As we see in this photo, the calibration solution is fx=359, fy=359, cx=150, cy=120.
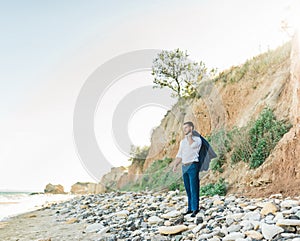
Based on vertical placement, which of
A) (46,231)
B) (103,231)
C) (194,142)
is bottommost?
(103,231)

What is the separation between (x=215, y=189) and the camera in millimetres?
8844

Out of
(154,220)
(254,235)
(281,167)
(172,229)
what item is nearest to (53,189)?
(281,167)

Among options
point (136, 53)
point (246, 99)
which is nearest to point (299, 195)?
point (246, 99)

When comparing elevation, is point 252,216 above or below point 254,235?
above

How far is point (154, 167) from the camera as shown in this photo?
663 inches

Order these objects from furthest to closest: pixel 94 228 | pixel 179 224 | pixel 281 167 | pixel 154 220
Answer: pixel 281 167 < pixel 94 228 < pixel 154 220 < pixel 179 224

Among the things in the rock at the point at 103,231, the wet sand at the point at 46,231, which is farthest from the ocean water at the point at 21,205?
the rock at the point at 103,231

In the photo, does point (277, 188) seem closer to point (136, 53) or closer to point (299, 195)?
point (299, 195)

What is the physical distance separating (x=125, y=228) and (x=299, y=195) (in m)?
3.30

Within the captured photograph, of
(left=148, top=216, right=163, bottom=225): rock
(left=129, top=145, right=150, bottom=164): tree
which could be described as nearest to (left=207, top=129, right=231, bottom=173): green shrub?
(left=148, top=216, right=163, bottom=225): rock

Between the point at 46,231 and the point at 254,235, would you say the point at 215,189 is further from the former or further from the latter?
the point at 254,235

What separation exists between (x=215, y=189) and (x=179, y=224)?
124 inches

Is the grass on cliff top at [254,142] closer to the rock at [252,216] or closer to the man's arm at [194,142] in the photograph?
the man's arm at [194,142]

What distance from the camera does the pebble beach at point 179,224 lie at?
15.4 feet
